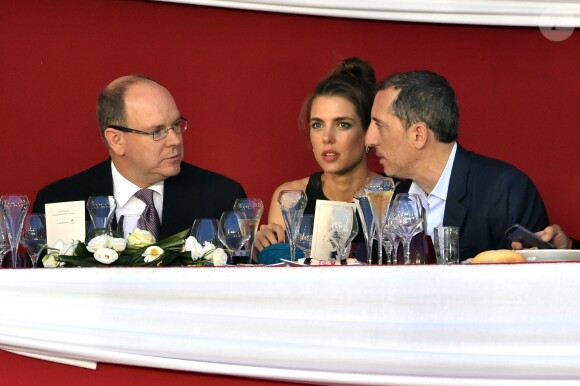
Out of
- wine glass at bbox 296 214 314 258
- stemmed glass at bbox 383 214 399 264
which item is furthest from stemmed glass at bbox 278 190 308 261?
stemmed glass at bbox 383 214 399 264

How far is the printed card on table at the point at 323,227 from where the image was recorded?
253 cm

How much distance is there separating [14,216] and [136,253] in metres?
0.41

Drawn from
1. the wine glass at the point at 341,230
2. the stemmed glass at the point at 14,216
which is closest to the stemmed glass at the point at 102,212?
the stemmed glass at the point at 14,216

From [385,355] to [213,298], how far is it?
0.35 metres

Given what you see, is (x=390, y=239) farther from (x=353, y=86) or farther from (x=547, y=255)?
(x=353, y=86)

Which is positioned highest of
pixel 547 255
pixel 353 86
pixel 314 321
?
pixel 353 86

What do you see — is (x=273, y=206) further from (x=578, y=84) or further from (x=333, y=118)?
(x=578, y=84)

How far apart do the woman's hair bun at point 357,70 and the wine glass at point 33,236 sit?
154 cm

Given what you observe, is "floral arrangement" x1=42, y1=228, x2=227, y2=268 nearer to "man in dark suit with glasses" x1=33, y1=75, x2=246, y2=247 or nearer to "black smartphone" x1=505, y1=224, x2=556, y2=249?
"black smartphone" x1=505, y1=224, x2=556, y2=249

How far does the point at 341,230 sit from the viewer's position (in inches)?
98.7

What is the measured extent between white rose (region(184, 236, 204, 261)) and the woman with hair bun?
1.32 metres

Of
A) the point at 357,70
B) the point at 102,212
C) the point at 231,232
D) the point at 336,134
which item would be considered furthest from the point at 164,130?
the point at 231,232

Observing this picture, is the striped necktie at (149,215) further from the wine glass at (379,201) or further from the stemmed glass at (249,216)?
the wine glass at (379,201)

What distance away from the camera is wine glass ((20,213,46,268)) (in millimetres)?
2672
